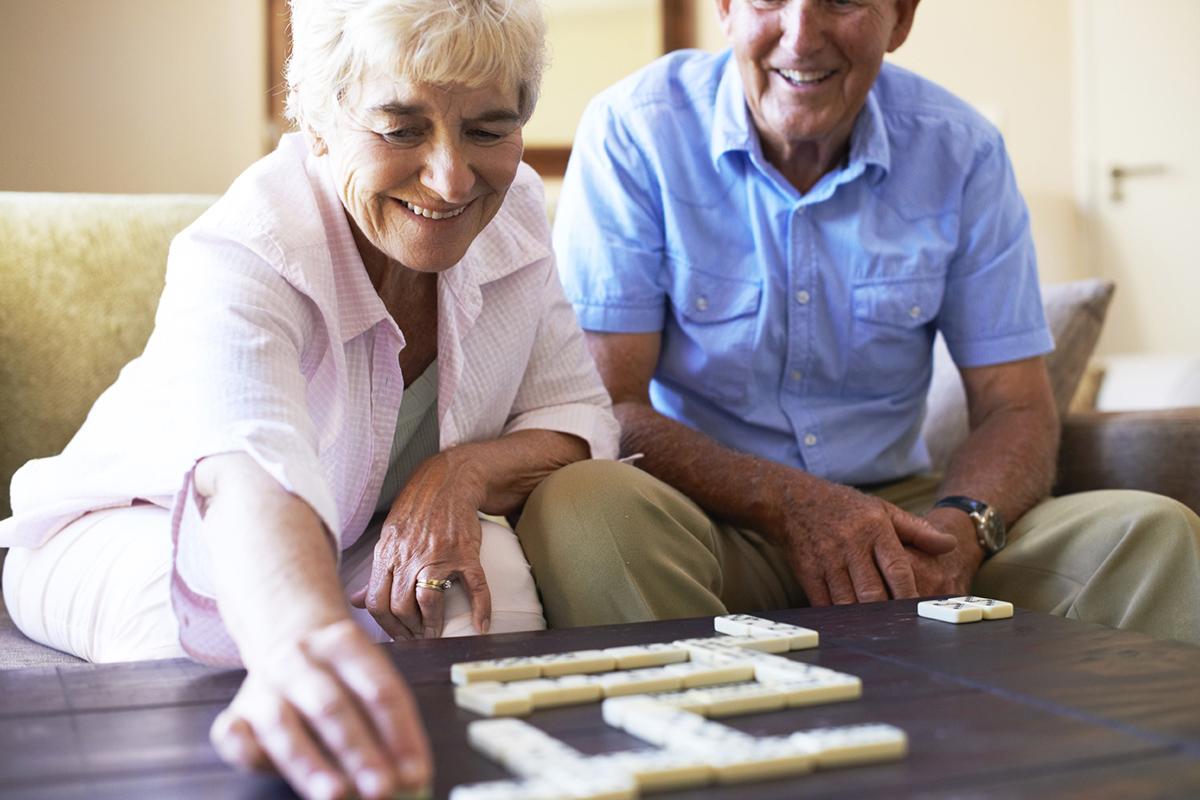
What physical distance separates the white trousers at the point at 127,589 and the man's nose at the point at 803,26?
2.62 feet

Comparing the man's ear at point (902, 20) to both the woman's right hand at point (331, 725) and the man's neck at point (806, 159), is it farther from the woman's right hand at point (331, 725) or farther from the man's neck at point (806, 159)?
the woman's right hand at point (331, 725)

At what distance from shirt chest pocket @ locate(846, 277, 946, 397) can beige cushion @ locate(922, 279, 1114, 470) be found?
24cm

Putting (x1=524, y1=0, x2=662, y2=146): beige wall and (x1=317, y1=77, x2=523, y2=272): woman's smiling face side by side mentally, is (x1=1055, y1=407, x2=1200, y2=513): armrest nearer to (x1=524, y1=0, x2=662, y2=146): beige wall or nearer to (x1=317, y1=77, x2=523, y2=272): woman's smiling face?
(x1=317, y1=77, x2=523, y2=272): woman's smiling face

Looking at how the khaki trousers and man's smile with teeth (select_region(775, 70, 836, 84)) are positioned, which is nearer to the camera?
the khaki trousers

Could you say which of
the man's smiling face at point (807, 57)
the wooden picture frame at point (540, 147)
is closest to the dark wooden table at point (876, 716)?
the man's smiling face at point (807, 57)

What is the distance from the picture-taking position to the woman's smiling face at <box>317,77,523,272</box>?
1.26 metres

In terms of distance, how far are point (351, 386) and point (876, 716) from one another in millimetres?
709

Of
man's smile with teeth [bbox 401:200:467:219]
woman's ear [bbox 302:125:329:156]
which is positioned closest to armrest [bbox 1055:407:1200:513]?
man's smile with teeth [bbox 401:200:467:219]

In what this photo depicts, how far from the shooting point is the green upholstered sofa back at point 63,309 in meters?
1.83

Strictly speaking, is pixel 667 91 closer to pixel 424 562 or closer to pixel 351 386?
pixel 351 386

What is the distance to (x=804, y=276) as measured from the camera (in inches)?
73.8

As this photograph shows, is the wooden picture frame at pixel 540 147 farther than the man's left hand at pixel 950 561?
Yes

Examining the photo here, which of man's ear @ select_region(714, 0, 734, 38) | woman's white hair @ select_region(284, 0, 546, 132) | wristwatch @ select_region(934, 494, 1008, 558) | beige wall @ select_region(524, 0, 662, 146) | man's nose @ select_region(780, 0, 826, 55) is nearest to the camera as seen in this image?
woman's white hair @ select_region(284, 0, 546, 132)

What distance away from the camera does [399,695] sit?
71 centimetres
